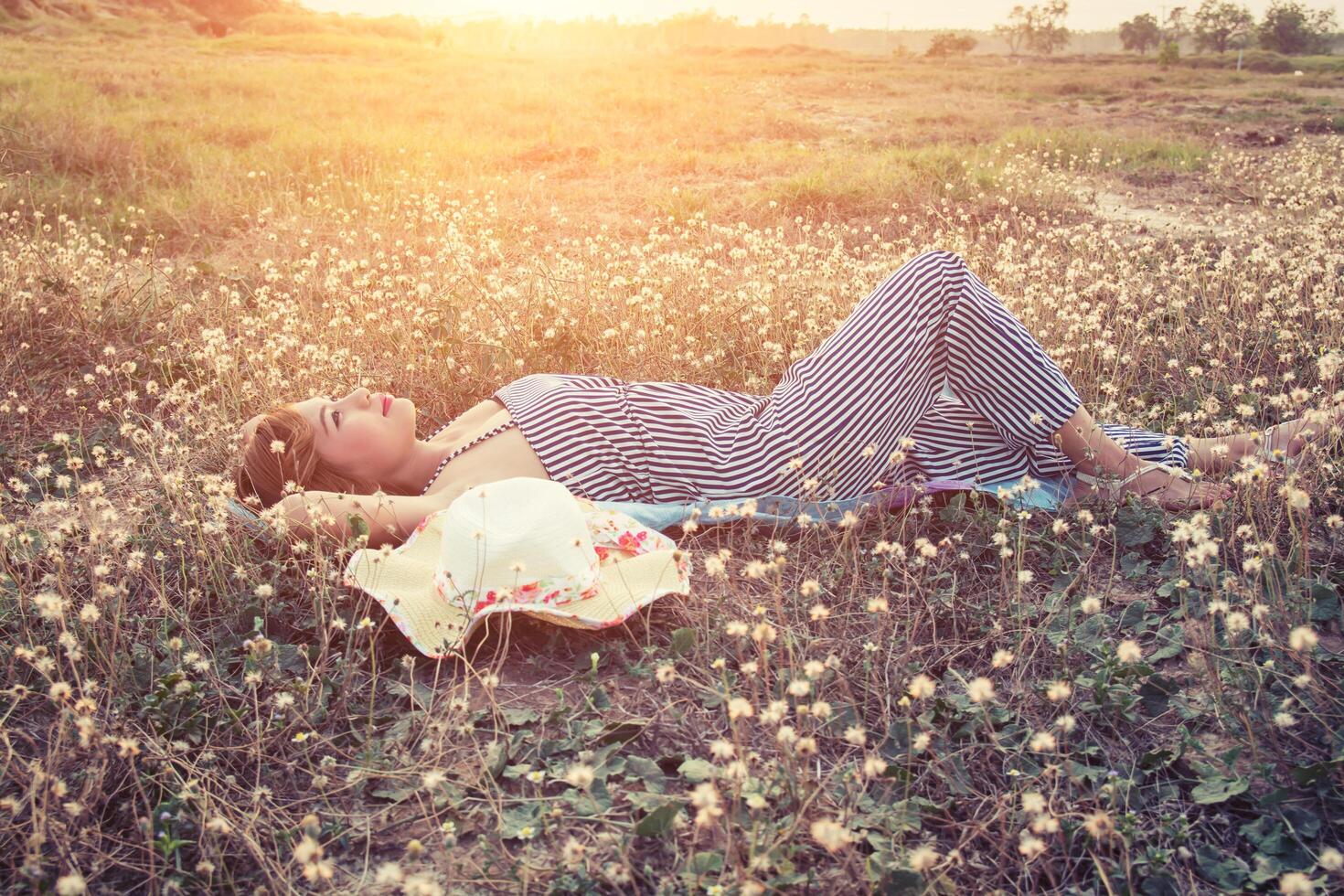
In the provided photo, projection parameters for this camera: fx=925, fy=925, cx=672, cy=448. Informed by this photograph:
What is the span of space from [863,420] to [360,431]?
1.87 m

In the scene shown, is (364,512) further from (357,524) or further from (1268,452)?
(1268,452)

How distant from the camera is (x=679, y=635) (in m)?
2.71

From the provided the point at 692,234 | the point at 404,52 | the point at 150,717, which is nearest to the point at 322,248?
the point at 692,234

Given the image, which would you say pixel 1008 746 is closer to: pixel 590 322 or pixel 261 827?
pixel 261 827

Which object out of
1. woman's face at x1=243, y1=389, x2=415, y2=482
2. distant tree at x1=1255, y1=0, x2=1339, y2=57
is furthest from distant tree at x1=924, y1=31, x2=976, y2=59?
woman's face at x1=243, y1=389, x2=415, y2=482

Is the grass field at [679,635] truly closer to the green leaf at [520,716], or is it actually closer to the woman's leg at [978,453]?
the green leaf at [520,716]

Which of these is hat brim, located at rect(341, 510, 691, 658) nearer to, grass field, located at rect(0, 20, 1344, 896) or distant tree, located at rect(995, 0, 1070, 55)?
grass field, located at rect(0, 20, 1344, 896)

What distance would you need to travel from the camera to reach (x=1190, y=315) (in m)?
5.13

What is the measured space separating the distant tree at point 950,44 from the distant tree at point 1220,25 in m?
13.0

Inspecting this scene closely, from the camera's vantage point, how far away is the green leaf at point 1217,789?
2.09 metres

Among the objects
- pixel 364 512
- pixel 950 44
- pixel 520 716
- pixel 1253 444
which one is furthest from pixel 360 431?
pixel 950 44

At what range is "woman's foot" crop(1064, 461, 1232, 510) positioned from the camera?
3320 millimetres

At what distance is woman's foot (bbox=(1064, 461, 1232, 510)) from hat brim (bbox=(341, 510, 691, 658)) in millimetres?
1621

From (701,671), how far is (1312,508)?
7.38ft
